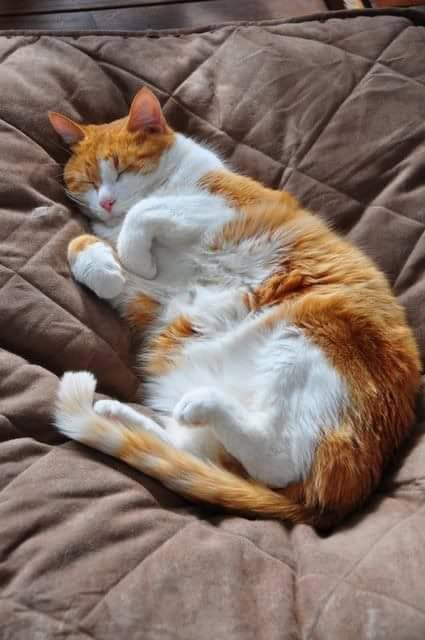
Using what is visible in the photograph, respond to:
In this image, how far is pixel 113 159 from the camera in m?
1.60

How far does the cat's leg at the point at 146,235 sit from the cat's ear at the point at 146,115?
24 cm

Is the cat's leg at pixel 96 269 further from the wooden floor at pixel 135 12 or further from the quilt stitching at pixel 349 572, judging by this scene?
the wooden floor at pixel 135 12

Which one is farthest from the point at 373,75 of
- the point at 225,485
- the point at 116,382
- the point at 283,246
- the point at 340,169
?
the point at 225,485

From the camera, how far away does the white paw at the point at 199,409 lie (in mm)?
1204

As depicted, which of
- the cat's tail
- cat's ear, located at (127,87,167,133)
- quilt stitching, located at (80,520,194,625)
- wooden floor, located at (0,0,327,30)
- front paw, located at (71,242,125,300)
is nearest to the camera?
quilt stitching, located at (80,520,194,625)

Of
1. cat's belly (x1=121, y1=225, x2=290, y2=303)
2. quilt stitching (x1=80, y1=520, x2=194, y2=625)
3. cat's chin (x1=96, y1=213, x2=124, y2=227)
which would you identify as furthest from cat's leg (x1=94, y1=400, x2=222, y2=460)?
cat's chin (x1=96, y1=213, x2=124, y2=227)

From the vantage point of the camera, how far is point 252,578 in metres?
1.03

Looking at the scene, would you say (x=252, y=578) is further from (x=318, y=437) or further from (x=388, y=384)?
(x=388, y=384)

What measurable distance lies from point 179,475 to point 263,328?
0.34 meters

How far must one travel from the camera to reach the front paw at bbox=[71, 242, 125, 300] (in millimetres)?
1406

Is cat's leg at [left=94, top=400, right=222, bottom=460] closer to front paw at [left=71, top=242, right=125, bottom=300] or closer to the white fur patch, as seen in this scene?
the white fur patch

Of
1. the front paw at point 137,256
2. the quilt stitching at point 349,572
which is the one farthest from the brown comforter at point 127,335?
the front paw at point 137,256

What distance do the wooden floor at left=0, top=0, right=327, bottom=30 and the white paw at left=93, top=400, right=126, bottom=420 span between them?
4.36ft

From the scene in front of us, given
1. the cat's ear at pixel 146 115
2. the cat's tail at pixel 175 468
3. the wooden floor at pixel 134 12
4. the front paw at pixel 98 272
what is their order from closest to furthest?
the cat's tail at pixel 175 468 < the front paw at pixel 98 272 < the cat's ear at pixel 146 115 < the wooden floor at pixel 134 12
